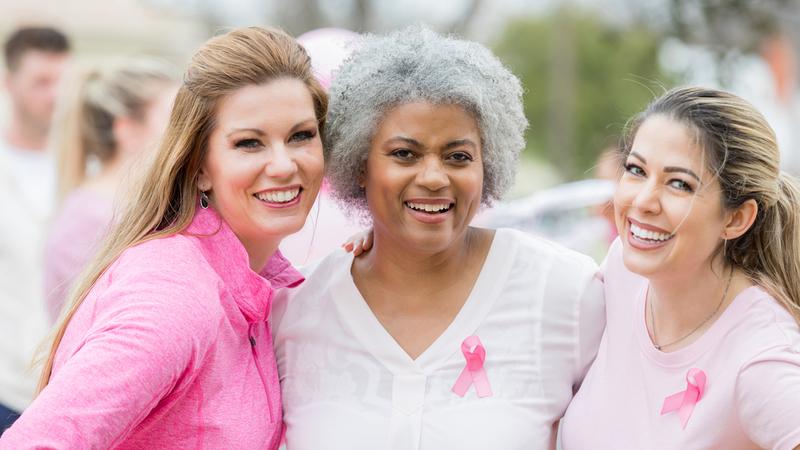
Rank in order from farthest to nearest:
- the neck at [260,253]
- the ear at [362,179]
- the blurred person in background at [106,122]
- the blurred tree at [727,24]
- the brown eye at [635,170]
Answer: the blurred tree at [727,24] → the blurred person in background at [106,122] → the ear at [362,179] → the neck at [260,253] → the brown eye at [635,170]

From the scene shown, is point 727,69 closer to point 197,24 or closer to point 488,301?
point 488,301

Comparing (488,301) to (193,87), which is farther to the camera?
(488,301)

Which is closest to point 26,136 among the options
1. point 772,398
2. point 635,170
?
point 635,170

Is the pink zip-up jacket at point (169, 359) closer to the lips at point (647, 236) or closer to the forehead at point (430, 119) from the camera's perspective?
the forehead at point (430, 119)

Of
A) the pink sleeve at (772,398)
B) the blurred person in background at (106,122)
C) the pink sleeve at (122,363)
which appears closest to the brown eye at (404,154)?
the pink sleeve at (122,363)

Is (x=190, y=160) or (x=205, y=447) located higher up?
(x=190, y=160)

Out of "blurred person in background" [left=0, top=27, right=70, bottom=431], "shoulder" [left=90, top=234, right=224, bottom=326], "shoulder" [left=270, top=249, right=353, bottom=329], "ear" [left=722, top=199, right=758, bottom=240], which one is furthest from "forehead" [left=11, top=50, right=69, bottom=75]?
"ear" [left=722, top=199, right=758, bottom=240]

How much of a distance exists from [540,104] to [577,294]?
29319 mm

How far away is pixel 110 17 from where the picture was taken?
19219 millimetres

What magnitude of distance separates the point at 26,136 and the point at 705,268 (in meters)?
4.63

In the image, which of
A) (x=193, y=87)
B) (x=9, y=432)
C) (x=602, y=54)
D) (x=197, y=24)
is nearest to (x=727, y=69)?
(x=193, y=87)

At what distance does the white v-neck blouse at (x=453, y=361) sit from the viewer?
270 cm

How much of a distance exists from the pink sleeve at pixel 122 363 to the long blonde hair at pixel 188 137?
0.83 ft

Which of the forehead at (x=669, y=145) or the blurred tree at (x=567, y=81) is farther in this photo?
the blurred tree at (x=567, y=81)
